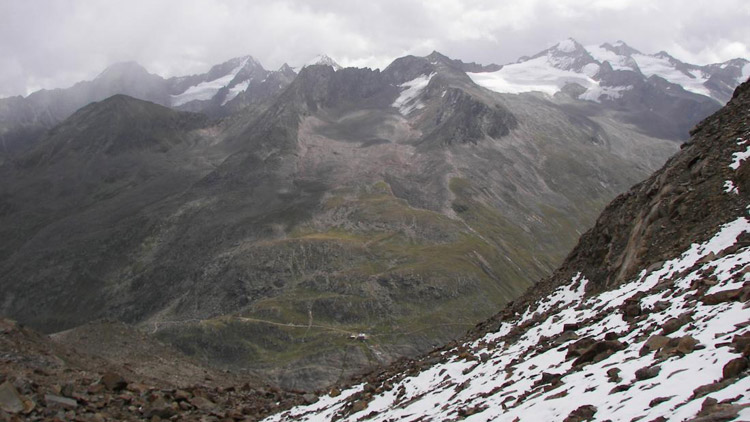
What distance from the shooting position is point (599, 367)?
21.7m

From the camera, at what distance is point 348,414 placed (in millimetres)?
34938

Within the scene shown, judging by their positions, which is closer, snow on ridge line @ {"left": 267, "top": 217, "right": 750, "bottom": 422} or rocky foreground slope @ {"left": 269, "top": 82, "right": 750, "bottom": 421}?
snow on ridge line @ {"left": 267, "top": 217, "right": 750, "bottom": 422}

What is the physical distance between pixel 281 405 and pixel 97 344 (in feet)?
125

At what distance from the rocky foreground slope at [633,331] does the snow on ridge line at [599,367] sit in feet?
0.23

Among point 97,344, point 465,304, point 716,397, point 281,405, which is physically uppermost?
point 97,344

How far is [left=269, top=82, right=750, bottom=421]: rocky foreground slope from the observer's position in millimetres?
17359

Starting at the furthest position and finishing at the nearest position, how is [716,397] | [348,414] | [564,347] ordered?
[348,414]
[564,347]
[716,397]

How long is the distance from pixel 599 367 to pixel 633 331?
3.79 meters

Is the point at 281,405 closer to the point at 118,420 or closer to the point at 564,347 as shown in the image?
the point at 118,420

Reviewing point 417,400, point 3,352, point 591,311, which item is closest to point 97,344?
point 3,352

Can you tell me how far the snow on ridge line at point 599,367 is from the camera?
17078mm

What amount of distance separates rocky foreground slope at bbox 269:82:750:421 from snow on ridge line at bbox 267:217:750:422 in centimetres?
7

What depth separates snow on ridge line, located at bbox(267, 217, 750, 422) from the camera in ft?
56.0

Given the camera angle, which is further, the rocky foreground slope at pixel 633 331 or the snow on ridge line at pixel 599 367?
the rocky foreground slope at pixel 633 331
